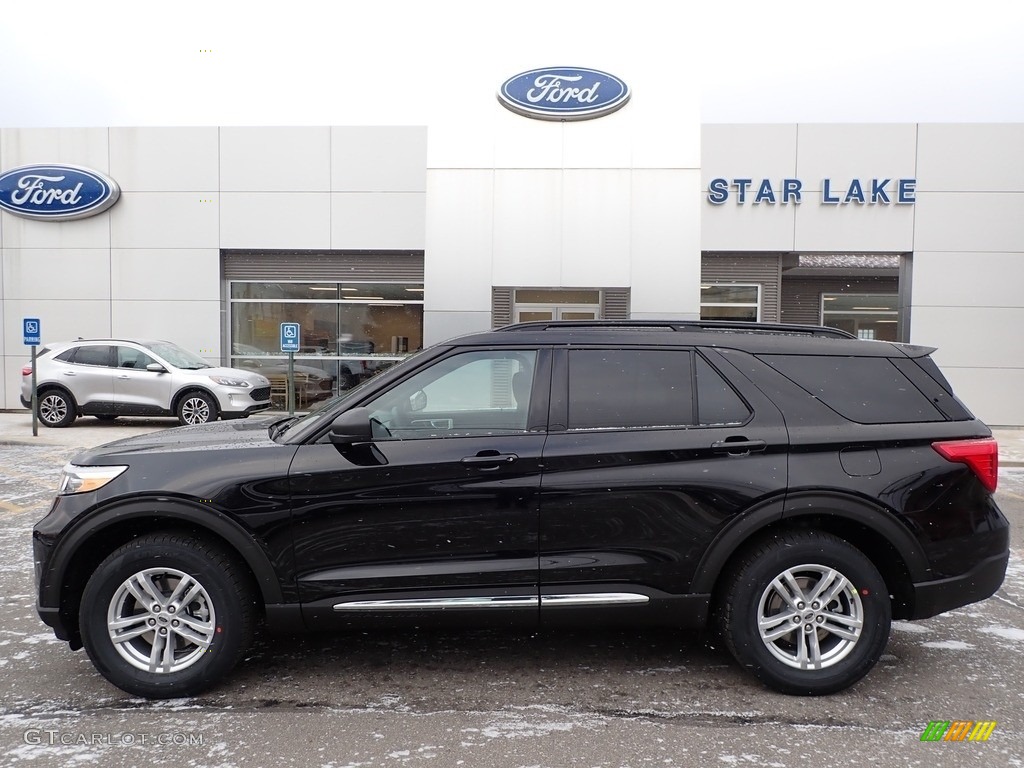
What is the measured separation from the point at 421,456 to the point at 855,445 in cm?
208

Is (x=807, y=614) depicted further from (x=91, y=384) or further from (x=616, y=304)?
(x=91, y=384)

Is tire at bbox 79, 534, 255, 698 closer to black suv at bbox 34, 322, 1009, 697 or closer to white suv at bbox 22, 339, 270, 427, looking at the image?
black suv at bbox 34, 322, 1009, 697

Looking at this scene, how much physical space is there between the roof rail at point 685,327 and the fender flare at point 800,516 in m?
0.90

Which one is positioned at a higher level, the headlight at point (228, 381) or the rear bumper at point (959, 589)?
the headlight at point (228, 381)

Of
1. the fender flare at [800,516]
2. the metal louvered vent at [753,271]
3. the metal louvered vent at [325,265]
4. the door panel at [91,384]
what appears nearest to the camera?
the fender flare at [800,516]

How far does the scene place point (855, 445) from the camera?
11.9ft

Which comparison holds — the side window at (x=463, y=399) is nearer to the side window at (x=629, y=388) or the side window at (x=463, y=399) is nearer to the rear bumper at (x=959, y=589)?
the side window at (x=629, y=388)

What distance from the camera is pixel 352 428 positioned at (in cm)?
344

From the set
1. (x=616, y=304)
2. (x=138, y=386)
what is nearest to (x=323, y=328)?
(x=138, y=386)

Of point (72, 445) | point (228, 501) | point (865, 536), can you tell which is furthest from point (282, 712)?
point (72, 445)

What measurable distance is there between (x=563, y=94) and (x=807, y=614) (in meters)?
12.4

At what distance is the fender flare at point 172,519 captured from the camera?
3475 mm

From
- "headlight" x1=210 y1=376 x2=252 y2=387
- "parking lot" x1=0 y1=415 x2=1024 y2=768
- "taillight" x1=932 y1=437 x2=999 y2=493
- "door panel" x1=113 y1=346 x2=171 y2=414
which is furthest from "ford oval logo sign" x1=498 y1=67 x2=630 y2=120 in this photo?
"taillight" x1=932 y1=437 x2=999 y2=493

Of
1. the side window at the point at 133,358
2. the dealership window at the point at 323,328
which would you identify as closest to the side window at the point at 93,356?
the side window at the point at 133,358
